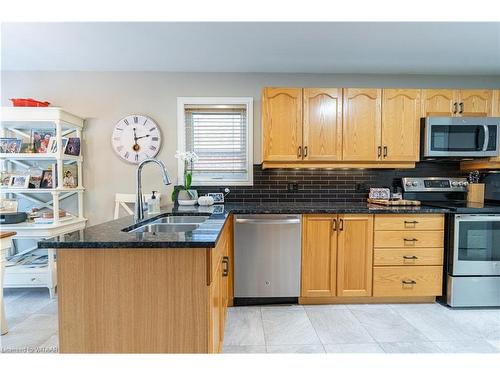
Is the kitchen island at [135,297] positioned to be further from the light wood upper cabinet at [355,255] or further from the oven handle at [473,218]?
the oven handle at [473,218]

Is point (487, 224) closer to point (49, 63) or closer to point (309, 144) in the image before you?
point (309, 144)

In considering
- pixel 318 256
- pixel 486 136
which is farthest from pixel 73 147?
pixel 486 136

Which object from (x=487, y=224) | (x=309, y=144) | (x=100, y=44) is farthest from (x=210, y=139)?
(x=487, y=224)

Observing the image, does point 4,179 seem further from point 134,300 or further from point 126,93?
point 134,300

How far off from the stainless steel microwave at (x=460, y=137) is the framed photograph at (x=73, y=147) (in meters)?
3.63

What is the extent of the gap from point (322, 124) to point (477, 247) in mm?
1806

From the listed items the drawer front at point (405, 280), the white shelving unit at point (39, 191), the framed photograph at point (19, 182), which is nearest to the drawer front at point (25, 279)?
the white shelving unit at point (39, 191)

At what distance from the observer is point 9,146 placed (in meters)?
2.62

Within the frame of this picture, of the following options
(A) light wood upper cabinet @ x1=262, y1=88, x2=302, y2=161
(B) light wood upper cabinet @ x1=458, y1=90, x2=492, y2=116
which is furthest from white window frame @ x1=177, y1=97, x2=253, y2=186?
(B) light wood upper cabinet @ x1=458, y1=90, x2=492, y2=116

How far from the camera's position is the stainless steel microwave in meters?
2.57

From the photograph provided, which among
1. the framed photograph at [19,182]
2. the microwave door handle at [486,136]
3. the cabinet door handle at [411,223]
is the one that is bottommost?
the cabinet door handle at [411,223]

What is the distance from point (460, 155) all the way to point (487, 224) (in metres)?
0.70

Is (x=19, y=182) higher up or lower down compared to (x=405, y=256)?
higher up

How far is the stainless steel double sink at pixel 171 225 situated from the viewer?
1.78 m
